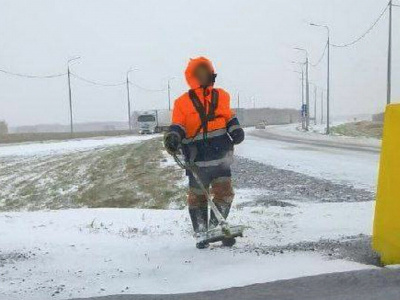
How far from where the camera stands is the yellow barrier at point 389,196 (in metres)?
4.36

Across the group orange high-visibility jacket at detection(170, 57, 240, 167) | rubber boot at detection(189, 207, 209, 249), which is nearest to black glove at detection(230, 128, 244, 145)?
orange high-visibility jacket at detection(170, 57, 240, 167)

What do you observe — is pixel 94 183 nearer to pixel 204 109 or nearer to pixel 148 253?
pixel 148 253

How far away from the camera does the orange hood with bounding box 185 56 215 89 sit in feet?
16.6

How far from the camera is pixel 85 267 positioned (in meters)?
4.64

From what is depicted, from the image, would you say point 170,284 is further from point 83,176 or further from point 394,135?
point 83,176

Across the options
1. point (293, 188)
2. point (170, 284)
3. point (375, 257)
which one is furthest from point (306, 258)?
point (293, 188)

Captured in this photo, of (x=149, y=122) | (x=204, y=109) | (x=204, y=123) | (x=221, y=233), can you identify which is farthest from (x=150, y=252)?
(x=149, y=122)

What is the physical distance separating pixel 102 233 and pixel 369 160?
14167 mm

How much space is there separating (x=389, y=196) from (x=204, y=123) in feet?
5.69

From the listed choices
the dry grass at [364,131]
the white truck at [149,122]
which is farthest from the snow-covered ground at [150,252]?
the white truck at [149,122]

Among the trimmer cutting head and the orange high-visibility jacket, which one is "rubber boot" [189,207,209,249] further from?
the orange high-visibility jacket

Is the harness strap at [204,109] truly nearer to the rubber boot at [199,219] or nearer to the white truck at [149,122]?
the rubber boot at [199,219]

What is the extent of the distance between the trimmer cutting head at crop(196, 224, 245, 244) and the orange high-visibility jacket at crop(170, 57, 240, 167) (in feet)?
2.01

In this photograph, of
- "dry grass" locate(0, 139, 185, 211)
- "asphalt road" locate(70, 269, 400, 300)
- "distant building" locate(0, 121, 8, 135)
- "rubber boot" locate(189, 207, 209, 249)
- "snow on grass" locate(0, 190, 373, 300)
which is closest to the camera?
"asphalt road" locate(70, 269, 400, 300)
